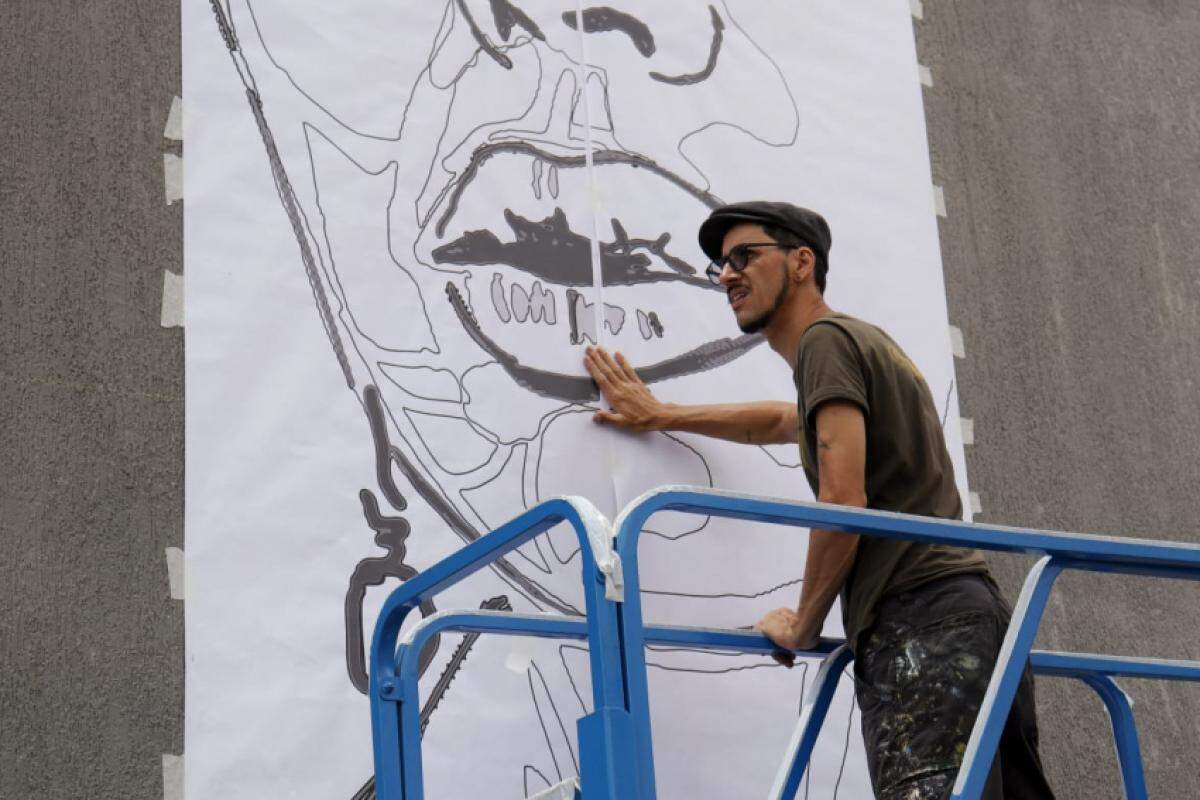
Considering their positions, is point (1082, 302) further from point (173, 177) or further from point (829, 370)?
point (173, 177)

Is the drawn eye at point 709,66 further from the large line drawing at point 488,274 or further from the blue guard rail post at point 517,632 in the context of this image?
the blue guard rail post at point 517,632

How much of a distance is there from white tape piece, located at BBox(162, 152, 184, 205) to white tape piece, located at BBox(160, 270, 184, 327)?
17 centimetres

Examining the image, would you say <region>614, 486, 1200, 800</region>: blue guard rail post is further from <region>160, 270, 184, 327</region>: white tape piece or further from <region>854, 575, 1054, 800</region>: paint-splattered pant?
<region>160, 270, 184, 327</region>: white tape piece

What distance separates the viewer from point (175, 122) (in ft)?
11.3

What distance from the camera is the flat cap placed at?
11.5 ft

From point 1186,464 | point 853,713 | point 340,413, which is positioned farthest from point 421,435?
point 1186,464

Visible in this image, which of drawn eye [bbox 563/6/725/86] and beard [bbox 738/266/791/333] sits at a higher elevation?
drawn eye [bbox 563/6/725/86]

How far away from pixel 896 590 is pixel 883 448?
0.26 m

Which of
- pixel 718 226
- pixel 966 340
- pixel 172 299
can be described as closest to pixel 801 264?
pixel 718 226

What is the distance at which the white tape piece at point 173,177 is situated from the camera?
338 cm

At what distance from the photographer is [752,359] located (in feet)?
12.9

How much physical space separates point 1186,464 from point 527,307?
216cm

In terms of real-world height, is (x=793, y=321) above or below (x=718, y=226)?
below

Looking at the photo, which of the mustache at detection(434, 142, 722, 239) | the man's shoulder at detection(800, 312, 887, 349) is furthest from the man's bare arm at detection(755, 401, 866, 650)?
the mustache at detection(434, 142, 722, 239)
